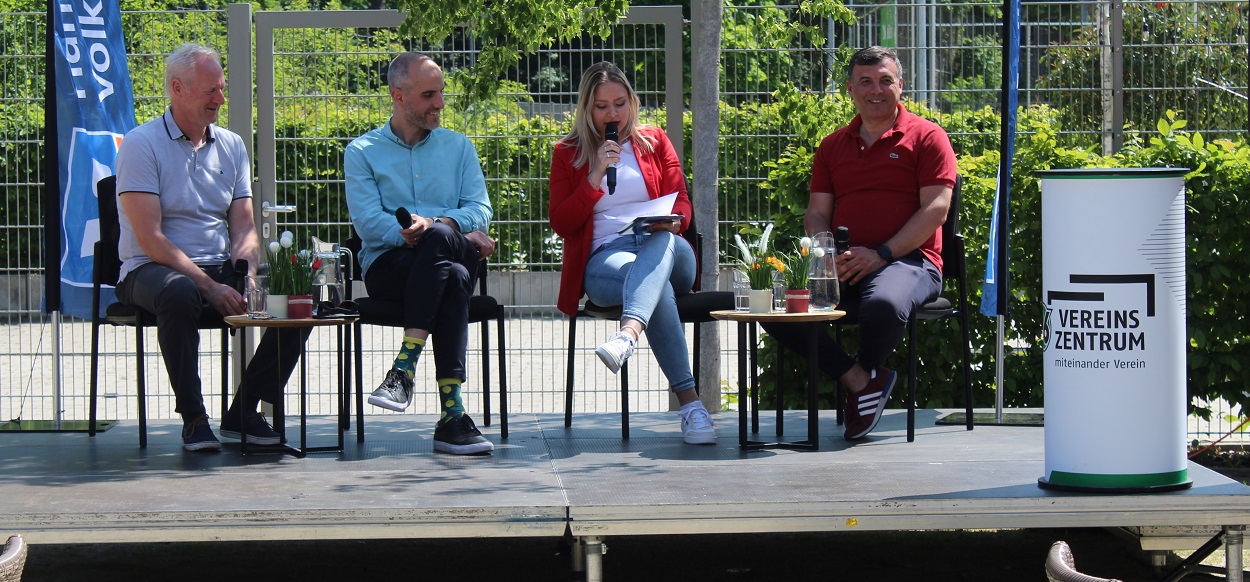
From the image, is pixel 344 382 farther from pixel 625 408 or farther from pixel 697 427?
pixel 697 427

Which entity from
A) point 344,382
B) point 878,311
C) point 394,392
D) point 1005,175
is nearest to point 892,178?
point 1005,175

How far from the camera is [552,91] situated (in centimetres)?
670

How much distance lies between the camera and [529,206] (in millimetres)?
6727

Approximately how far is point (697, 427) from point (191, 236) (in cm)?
196

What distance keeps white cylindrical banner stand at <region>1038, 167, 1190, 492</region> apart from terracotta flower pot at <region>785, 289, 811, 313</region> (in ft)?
3.41

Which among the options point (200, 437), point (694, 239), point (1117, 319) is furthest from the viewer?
point (694, 239)

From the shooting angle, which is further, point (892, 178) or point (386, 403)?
point (892, 178)

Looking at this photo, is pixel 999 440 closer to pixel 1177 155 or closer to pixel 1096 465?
pixel 1096 465

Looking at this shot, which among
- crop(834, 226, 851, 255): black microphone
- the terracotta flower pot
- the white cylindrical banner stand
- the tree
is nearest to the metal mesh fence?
the tree

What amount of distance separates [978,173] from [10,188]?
14.9 ft

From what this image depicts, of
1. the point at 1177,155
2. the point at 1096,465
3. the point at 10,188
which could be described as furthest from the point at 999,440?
the point at 10,188

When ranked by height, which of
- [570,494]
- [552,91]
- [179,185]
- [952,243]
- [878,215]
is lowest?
[570,494]

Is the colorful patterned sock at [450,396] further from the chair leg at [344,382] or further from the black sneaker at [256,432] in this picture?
the black sneaker at [256,432]

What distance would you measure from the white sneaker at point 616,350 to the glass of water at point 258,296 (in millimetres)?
1123
